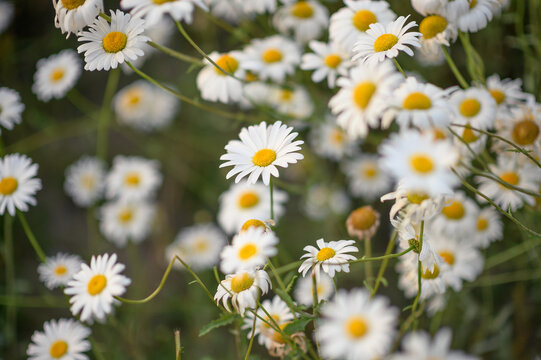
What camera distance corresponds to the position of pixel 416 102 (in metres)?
0.75

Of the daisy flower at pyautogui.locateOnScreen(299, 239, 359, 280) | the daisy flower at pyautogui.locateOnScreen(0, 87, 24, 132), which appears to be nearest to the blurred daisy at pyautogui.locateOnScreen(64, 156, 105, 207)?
the daisy flower at pyautogui.locateOnScreen(0, 87, 24, 132)

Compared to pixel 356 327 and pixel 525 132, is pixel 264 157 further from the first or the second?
pixel 525 132

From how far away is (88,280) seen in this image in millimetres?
977

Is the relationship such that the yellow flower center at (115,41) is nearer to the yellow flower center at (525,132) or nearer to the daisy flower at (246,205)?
the daisy flower at (246,205)

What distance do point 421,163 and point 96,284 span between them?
0.73 meters

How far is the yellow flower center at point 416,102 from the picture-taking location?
74 cm

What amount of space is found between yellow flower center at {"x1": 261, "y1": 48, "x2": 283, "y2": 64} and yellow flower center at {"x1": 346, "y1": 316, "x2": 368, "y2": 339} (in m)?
0.99

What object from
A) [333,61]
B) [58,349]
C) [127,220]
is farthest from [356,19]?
[127,220]

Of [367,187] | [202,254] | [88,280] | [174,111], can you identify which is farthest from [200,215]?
[88,280]

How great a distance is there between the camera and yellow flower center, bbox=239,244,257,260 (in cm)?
78

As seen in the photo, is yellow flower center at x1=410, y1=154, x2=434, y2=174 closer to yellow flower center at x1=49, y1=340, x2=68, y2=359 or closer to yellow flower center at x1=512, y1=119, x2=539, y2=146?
yellow flower center at x1=512, y1=119, x2=539, y2=146

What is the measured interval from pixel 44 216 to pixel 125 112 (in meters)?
0.69

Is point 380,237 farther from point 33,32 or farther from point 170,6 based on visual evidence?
point 33,32

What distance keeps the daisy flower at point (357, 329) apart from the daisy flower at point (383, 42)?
1.66 ft
